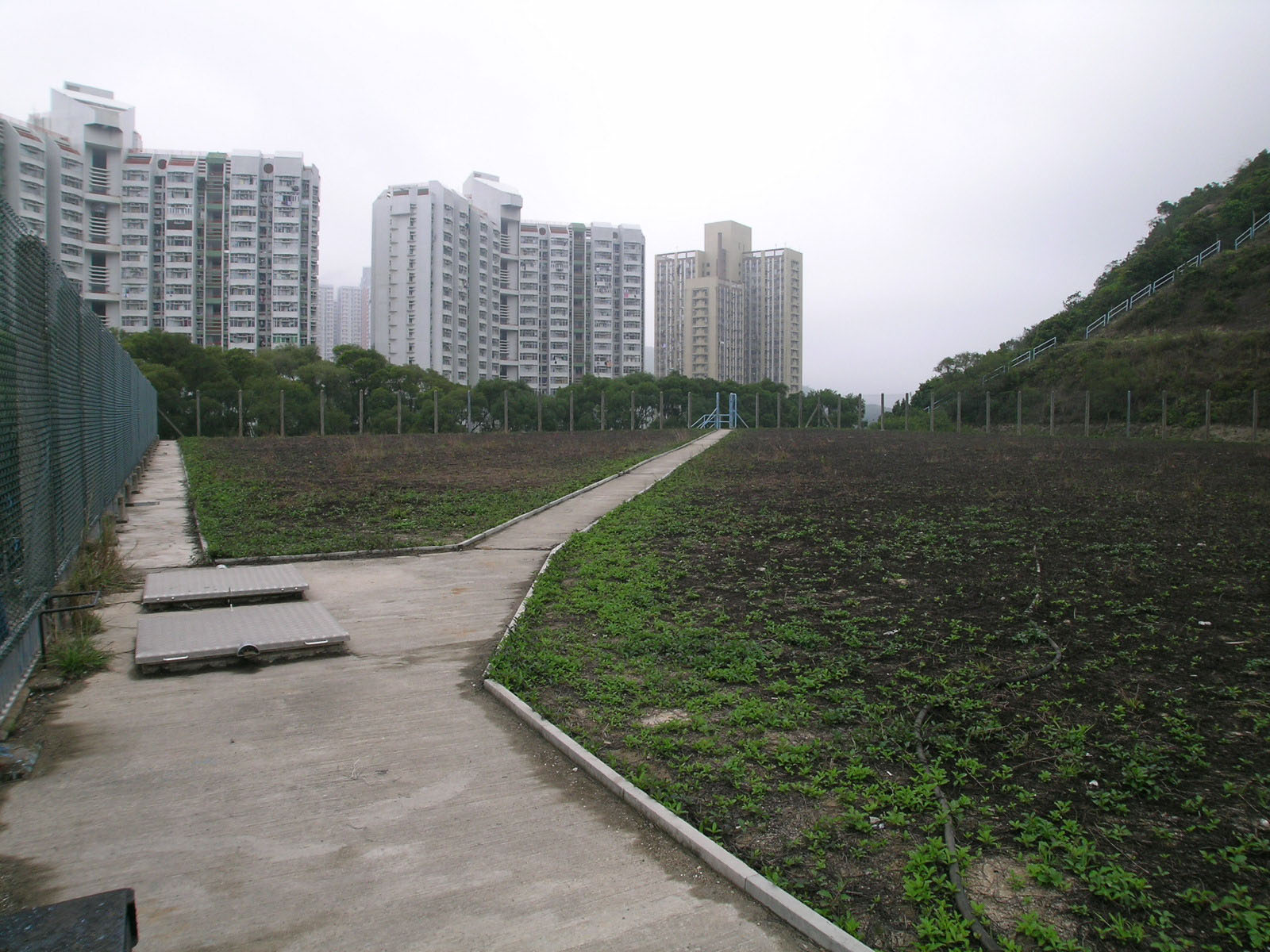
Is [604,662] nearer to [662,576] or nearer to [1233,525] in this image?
[662,576]

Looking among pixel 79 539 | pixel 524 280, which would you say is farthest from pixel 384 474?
pixel 524 280

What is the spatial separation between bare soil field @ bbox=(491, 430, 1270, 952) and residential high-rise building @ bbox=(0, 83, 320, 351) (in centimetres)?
7050

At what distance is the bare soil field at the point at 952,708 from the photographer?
2.62 meters

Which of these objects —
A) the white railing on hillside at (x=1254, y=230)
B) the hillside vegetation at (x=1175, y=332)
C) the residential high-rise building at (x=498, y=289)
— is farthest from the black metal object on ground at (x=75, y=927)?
the residential high-rise building at (x=498, y=289)

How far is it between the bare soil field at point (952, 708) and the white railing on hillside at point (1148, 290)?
146ft

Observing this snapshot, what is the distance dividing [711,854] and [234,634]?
3.76 meters

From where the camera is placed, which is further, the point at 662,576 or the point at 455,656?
the point at 662,576

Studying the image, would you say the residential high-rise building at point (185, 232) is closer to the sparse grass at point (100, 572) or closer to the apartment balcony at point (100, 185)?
the apartment balcony at point (100, 185)

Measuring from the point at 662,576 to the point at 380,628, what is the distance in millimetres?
2532

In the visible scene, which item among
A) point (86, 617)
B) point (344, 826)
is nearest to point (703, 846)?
point (344, 826)

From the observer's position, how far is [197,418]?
3123 cm

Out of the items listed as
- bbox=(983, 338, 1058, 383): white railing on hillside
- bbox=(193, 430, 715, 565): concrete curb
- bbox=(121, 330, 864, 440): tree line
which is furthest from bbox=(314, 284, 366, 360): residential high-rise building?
bbox=(193, 430, 715, 565): concrete curb

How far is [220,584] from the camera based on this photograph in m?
6.62

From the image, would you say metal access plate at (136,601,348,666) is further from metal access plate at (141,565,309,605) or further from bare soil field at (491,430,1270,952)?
bare soil field at (491,430,1270,952)
